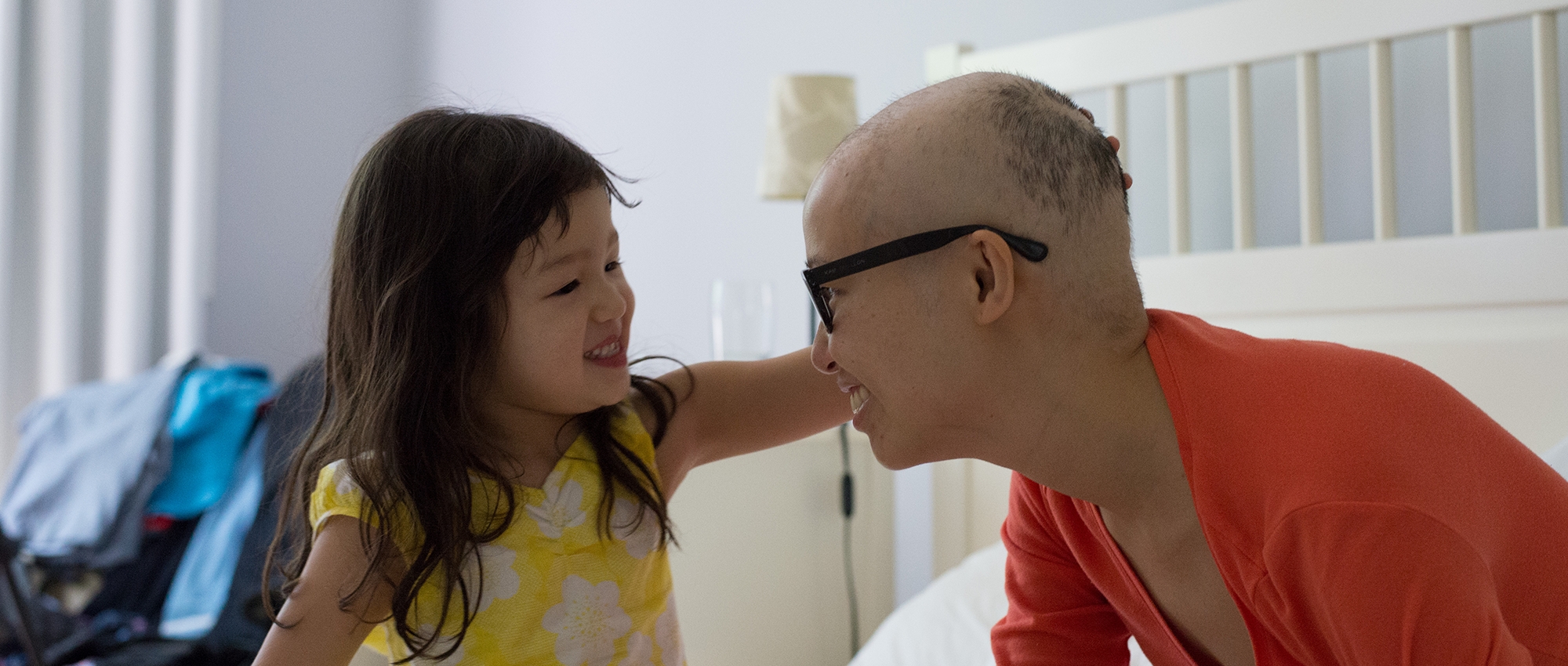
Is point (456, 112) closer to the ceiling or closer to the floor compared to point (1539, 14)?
closer to the floor

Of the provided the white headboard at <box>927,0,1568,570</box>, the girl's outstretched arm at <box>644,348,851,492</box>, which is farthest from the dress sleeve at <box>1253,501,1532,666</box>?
the white headboard at <box>927,0,1568,570</box>

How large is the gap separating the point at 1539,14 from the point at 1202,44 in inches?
15.8

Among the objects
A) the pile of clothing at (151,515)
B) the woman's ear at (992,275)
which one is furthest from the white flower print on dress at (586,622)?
the pile of clothing at (151,515)

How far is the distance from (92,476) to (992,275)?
2070mm

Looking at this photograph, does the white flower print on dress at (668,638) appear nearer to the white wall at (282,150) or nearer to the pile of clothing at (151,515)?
the pile of clothing at (151,515)

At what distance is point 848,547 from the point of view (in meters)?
1.90

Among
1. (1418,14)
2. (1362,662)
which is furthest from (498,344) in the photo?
(1418,14)

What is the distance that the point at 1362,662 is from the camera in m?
0.65

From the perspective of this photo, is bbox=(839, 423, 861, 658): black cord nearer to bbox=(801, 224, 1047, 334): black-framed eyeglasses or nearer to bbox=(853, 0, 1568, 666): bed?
bbox=(853, 0, 1568, 666): bed

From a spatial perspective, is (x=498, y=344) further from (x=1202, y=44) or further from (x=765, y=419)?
(x=1202, y=44)

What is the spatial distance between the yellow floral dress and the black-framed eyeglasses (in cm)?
26

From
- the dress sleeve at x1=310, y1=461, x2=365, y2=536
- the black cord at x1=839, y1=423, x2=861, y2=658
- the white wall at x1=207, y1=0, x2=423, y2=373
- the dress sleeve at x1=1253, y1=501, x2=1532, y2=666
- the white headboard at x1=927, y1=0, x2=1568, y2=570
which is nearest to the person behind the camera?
the dress sleeve at x1=1253, y1=501, x2=1532, y2=666

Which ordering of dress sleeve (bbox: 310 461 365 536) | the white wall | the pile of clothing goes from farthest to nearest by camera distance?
the white wall
the pile of clothing
dress sleeve (bbox: 310 461 365 536)

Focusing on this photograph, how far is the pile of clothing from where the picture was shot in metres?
2.05
